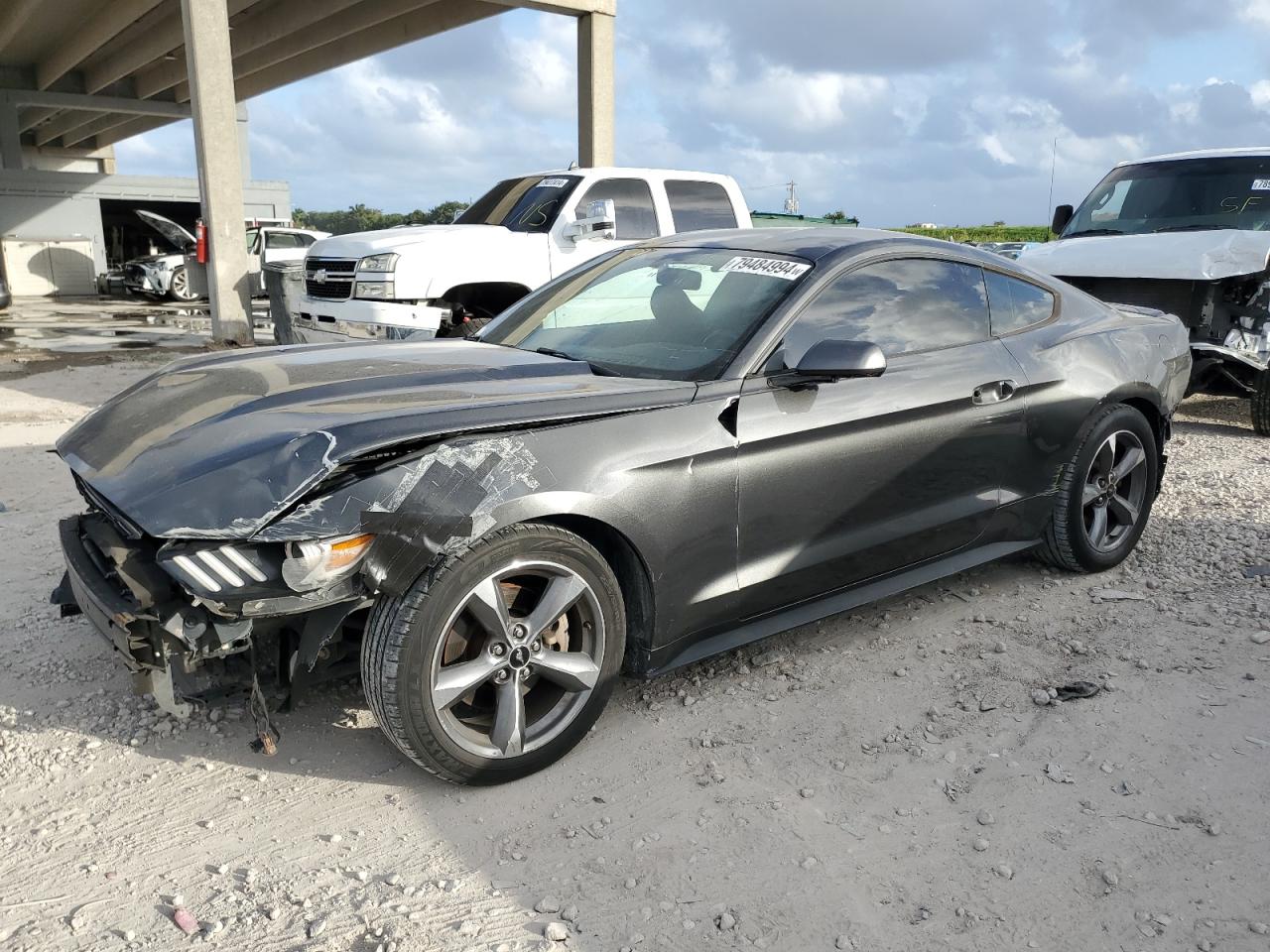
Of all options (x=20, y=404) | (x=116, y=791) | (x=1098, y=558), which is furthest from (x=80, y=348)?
(x=1098, y=558)

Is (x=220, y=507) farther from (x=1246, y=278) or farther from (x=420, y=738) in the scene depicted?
(x=1246, y=278)

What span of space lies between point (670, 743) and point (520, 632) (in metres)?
0.68

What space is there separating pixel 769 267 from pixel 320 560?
200cm

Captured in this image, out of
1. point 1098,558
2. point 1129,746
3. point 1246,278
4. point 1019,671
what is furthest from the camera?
point 1246,278

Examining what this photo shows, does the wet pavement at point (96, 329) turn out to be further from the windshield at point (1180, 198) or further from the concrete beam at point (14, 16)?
the windshield at point (1180, 198)

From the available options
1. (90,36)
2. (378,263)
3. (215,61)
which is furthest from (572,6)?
(90,36)

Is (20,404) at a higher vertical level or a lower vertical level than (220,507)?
lower

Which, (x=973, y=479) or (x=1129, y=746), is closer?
(x=1129, y=746)

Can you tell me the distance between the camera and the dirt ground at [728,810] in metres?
2.36

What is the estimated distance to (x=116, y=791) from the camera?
285 centimetres

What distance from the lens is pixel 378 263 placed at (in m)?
7.61

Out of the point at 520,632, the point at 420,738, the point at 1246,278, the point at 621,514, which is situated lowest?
the point at 420,738

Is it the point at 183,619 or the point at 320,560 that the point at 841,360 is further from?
the point at 183,619

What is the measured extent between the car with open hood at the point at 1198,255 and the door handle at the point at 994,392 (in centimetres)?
406
